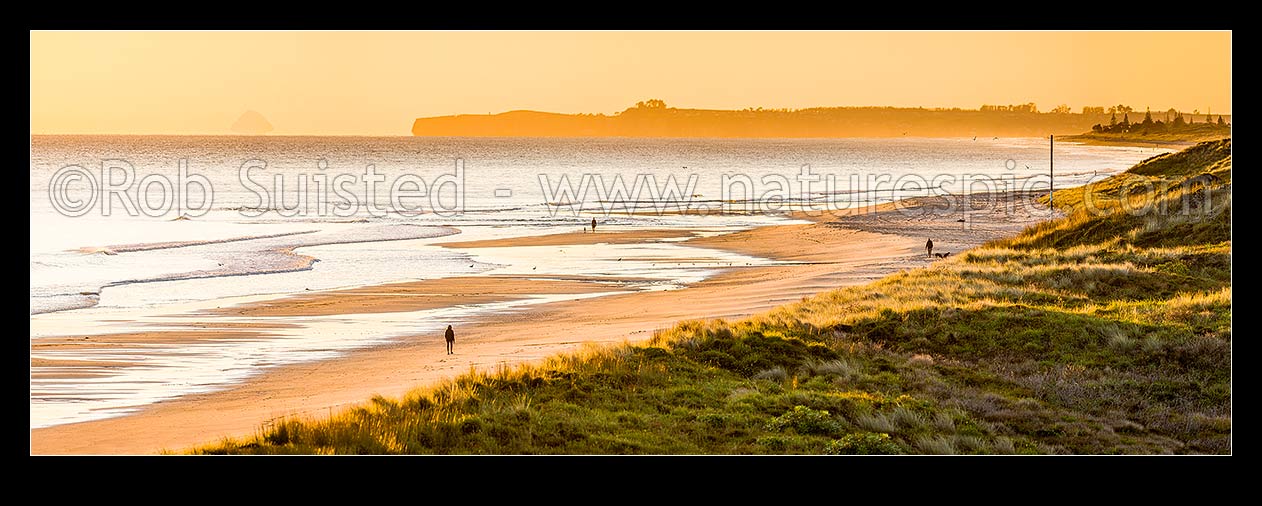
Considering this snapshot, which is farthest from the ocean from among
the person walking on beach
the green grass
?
the green grass

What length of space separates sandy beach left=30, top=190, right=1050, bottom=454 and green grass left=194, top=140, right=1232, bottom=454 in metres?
2.50

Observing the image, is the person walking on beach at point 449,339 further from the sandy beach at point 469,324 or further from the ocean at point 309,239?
the ocean at point 309,239

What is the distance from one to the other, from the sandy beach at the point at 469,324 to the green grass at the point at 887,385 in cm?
250

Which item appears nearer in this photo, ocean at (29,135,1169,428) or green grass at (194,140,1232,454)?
green grass at (194,140,1232,454)

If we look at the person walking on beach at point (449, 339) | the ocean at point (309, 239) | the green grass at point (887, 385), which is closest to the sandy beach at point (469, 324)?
the person walking on beach at point (449, 339)

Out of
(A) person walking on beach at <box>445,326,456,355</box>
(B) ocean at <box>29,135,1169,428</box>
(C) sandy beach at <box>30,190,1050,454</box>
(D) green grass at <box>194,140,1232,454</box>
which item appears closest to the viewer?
(D) green grass at <box>194,140,1232,454</box>

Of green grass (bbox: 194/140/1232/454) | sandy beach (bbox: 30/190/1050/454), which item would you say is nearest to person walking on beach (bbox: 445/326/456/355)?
sandy beach (bbox: 30/190/1050/454)

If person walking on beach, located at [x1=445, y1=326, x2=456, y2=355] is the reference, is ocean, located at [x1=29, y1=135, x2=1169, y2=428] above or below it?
above

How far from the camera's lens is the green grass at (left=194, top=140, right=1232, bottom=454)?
→ 12977 mm

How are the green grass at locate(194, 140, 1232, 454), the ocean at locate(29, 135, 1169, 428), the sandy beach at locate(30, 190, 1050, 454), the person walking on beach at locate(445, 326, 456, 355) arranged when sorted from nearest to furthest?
1. the green grass at locate(194, 140, 1232, 454)
2. the sandy beach at locate(30, 190, 1050, 454)
3. the person walking on beach at locate(445, 326, 456, 355)
4. the ocean at locate(29, 135, 1169, 428)

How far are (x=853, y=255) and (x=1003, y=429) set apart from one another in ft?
89.5

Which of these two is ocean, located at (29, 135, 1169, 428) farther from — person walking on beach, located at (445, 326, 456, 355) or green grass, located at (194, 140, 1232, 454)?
green grass, located at (194, 140, 1232, 454)

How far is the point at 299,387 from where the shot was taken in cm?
1836

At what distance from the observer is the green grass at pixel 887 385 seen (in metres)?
13.0
